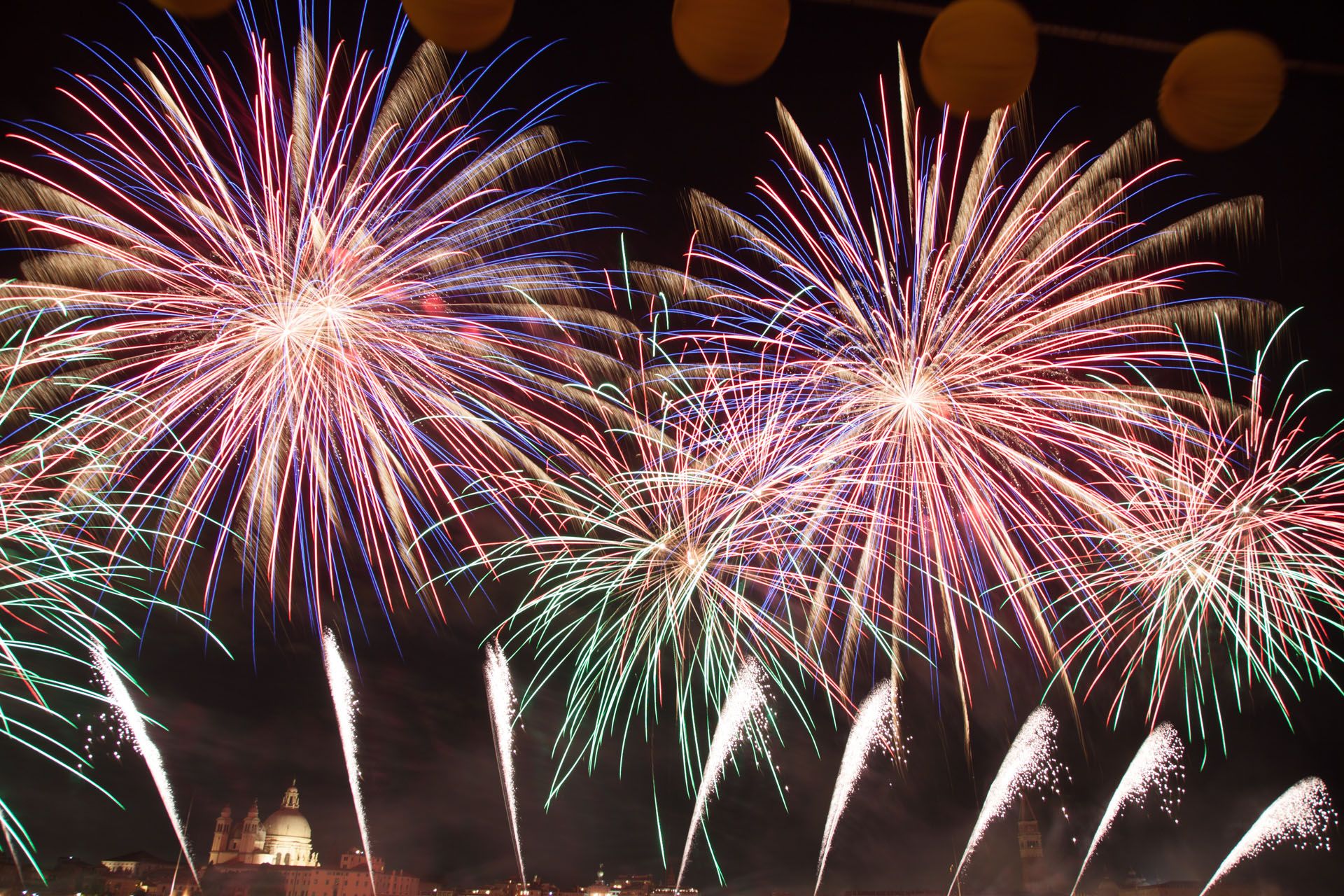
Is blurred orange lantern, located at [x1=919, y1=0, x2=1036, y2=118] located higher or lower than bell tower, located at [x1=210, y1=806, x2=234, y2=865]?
higher

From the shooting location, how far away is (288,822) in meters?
85.0

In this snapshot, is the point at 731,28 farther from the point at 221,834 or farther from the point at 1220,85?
the point at 221,834

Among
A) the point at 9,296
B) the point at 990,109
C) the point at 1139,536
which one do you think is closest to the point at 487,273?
the point at 9,296

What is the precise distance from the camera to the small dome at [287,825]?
8462 centimetres

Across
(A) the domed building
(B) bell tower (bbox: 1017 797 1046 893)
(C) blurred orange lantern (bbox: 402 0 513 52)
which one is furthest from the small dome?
(C) blurred orange lantern (bbox: 402 0 513 52)

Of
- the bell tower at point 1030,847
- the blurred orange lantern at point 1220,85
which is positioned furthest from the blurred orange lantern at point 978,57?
the bell tower at point 1030,847

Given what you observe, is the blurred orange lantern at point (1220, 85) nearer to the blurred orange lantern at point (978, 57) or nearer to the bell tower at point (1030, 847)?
the blurred orange lantern at point (978, 57)

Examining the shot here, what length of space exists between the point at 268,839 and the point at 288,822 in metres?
2.40

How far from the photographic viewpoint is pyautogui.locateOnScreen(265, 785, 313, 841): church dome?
3334 inches

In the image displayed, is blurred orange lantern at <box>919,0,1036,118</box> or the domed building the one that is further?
the domed building

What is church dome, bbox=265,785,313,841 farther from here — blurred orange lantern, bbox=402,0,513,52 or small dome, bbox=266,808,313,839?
blurred orange lantern, bbox=402,0,513,52

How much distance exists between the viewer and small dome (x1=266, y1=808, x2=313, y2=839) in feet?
278

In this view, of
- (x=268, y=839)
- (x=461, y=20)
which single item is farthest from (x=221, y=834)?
(x=461, y=20)

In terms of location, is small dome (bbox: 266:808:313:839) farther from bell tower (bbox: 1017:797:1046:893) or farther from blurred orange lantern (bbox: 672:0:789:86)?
blurred orange lantern (bbox: 672:0:789:86)
